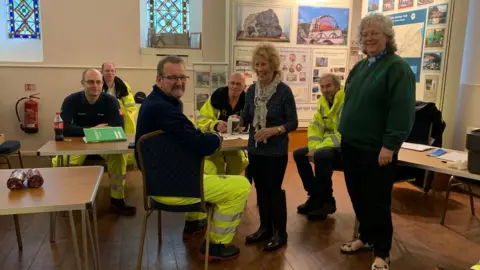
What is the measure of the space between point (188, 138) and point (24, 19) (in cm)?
464

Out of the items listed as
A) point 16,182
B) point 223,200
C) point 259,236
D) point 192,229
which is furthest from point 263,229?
point 16,182

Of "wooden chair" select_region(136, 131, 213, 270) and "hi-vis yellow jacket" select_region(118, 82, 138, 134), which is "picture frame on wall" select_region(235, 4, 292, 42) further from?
"wooden chair" select_region(136, 131, 213, 270)

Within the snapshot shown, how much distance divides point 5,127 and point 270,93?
4214 mm

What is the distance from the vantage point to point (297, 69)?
5.49 m

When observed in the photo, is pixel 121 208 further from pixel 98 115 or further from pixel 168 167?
pixel 168 167

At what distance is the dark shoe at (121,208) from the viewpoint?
11.0 feet

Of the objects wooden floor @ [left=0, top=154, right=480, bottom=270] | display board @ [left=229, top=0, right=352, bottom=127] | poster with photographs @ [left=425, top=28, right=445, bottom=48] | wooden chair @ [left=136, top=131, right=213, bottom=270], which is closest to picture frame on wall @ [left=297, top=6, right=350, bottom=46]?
display board @ [left=229, top=0, right=352, bottom=127]

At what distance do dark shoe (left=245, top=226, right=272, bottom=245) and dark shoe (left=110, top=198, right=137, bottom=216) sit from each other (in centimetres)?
109

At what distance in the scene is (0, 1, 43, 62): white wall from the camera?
534cm

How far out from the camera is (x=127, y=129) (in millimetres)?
4297

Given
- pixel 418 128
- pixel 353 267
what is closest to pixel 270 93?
pixel 353 267

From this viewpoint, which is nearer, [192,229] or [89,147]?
[89,147]

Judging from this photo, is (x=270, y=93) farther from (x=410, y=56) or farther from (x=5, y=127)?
(x=5, y=127)

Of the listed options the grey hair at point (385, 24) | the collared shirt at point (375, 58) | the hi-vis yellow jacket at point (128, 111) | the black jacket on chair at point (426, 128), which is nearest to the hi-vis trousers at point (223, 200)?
the collared shirt at point (375, 58)
